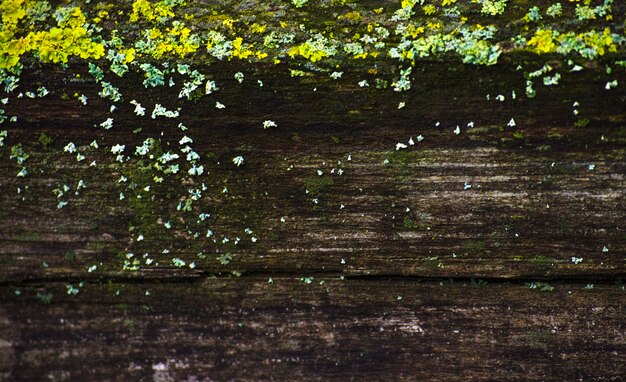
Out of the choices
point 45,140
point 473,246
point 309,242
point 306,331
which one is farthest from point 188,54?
point 473,246

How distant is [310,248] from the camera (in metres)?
1.33

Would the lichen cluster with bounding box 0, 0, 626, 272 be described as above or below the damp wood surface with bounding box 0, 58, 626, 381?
above

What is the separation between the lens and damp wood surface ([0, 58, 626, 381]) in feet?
4.20

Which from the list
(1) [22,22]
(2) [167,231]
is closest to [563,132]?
(2) [167,231]

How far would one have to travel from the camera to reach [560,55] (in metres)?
1.21

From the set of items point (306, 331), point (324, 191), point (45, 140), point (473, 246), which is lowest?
point (306, 331)

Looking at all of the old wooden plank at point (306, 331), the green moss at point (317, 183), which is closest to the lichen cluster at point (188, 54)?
the green moss at point (317, 183)

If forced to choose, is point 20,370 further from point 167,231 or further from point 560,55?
point 560,55

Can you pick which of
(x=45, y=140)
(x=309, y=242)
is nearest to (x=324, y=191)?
(x=309, y=242)

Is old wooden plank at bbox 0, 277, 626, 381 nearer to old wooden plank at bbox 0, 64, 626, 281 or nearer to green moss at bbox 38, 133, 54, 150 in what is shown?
old wooden plank at bbox 0, 64, 626, 281

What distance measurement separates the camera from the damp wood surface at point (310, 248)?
1.28 m

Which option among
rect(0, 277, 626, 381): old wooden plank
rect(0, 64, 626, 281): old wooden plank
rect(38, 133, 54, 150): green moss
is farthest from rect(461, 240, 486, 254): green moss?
rect(38, 133, 54, 150): green moss

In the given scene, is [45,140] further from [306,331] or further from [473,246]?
[473,246]

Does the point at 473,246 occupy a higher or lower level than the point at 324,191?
lower
